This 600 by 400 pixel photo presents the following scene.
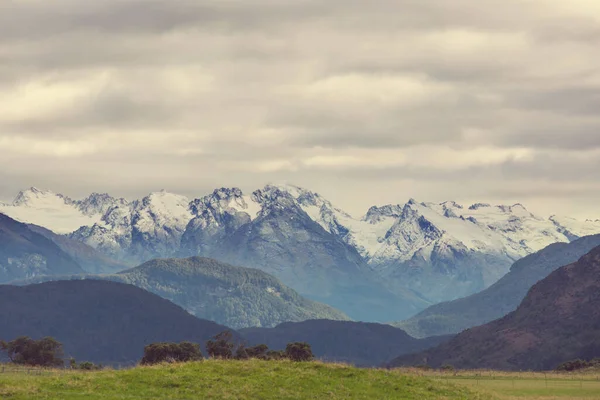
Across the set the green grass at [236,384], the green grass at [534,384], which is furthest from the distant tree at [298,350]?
the green grass at [236,384]

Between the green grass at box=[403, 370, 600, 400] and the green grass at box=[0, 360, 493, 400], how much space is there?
11.4 m

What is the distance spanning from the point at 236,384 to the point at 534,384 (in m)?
55.3

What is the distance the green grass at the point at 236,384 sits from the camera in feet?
286

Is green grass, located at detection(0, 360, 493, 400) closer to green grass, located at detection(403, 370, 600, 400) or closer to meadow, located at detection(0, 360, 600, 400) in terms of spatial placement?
meadow, located at detection(0, 360, 600, 400)

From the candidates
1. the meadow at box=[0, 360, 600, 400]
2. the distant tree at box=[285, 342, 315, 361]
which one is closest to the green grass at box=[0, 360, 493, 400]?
the meadow at box=[0, 360, 600, 400]

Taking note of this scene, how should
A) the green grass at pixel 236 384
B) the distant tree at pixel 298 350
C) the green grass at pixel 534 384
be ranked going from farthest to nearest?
the distant tree at pixel 298 350, the green grass at pixel 534 384, the green grass at pixel 236 384

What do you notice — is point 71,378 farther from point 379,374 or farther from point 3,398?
point 379,374

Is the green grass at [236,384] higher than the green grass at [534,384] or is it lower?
higher

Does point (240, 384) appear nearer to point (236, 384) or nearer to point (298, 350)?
point (236, 384)

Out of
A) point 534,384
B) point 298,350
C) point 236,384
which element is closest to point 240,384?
point 236,384

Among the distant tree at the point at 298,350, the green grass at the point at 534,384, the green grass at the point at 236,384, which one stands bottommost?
the green grass at the point at 534,384

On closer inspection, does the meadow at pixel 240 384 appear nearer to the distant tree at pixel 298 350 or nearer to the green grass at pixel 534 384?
the green grass at pixel 534 384

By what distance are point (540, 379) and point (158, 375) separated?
236 feet

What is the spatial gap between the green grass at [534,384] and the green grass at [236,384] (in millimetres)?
11400
